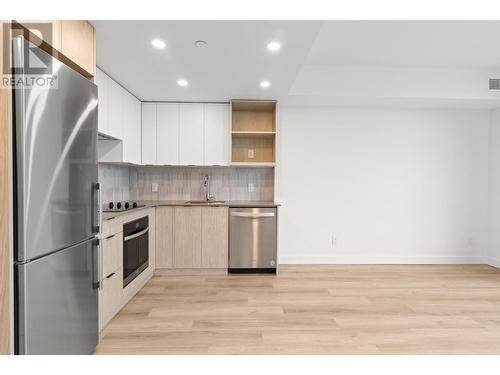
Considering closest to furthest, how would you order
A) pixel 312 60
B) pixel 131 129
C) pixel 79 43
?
pixel 79 43 → pixel 312 60 → pixel 131 129

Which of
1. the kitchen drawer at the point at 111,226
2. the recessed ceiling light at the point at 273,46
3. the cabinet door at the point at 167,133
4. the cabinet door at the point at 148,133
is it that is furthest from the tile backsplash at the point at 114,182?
the recessed ceiling light at the point at 273,46

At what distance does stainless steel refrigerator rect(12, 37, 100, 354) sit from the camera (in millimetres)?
1415

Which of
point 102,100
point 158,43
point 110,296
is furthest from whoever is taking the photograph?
point 102,100

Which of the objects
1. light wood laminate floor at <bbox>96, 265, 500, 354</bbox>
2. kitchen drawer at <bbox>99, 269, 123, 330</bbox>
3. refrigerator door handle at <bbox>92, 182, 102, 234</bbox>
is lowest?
light wood laminate floor at <bbox>96, 265, 500, 354</bbox>

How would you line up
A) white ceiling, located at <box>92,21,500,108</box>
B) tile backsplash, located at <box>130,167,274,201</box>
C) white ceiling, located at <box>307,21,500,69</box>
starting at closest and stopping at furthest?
1. white ceiling, located at <box>92,21,500,108</box>
2. white ceiling, located at <box>307,21,500,69</box>
3. tile backsplash, located at <box>130,167,274,201</box>

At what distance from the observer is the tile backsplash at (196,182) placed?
455 centimetres

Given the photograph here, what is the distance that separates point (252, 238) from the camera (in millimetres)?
3965

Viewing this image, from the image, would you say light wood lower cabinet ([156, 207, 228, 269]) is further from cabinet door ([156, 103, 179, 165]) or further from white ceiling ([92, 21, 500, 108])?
white ceiling ([92, 21, 500, 108])

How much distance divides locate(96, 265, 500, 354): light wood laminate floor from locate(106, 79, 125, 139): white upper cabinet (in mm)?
1801

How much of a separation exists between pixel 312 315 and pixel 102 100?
9.44ft

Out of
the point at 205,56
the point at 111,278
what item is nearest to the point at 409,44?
the point at 205,56

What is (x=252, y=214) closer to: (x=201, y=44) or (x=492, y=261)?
(x=201, y=44)

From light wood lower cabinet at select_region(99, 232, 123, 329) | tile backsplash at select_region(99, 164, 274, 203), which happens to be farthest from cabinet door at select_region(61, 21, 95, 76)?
tile backsplash at select_region(99, 164, 274, 203)
